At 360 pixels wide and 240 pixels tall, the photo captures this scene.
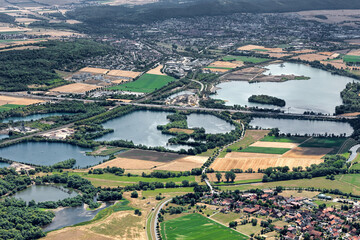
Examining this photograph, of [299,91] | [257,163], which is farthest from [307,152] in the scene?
[299,91]

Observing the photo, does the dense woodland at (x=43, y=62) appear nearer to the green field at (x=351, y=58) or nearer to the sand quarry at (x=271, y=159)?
the sand quarry at (x=271, y=159)

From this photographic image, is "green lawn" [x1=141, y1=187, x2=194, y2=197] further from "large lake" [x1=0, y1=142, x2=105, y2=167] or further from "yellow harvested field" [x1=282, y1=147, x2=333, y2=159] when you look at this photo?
"yellow harvested field" [x1=282, y1=147, x2=333, y2=159]

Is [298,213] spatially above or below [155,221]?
above

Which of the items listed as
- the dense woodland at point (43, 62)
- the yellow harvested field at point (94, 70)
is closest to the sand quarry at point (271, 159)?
the dense woodland at point (43, 62)

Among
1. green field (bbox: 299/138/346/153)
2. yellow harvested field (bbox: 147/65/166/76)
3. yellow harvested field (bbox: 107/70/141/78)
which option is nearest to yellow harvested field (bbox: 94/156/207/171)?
green field (bbox: 299/138/346/153)

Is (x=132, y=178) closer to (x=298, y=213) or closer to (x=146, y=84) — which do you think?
(x=298, y=213)

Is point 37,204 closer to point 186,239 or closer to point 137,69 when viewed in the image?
point 186,239
